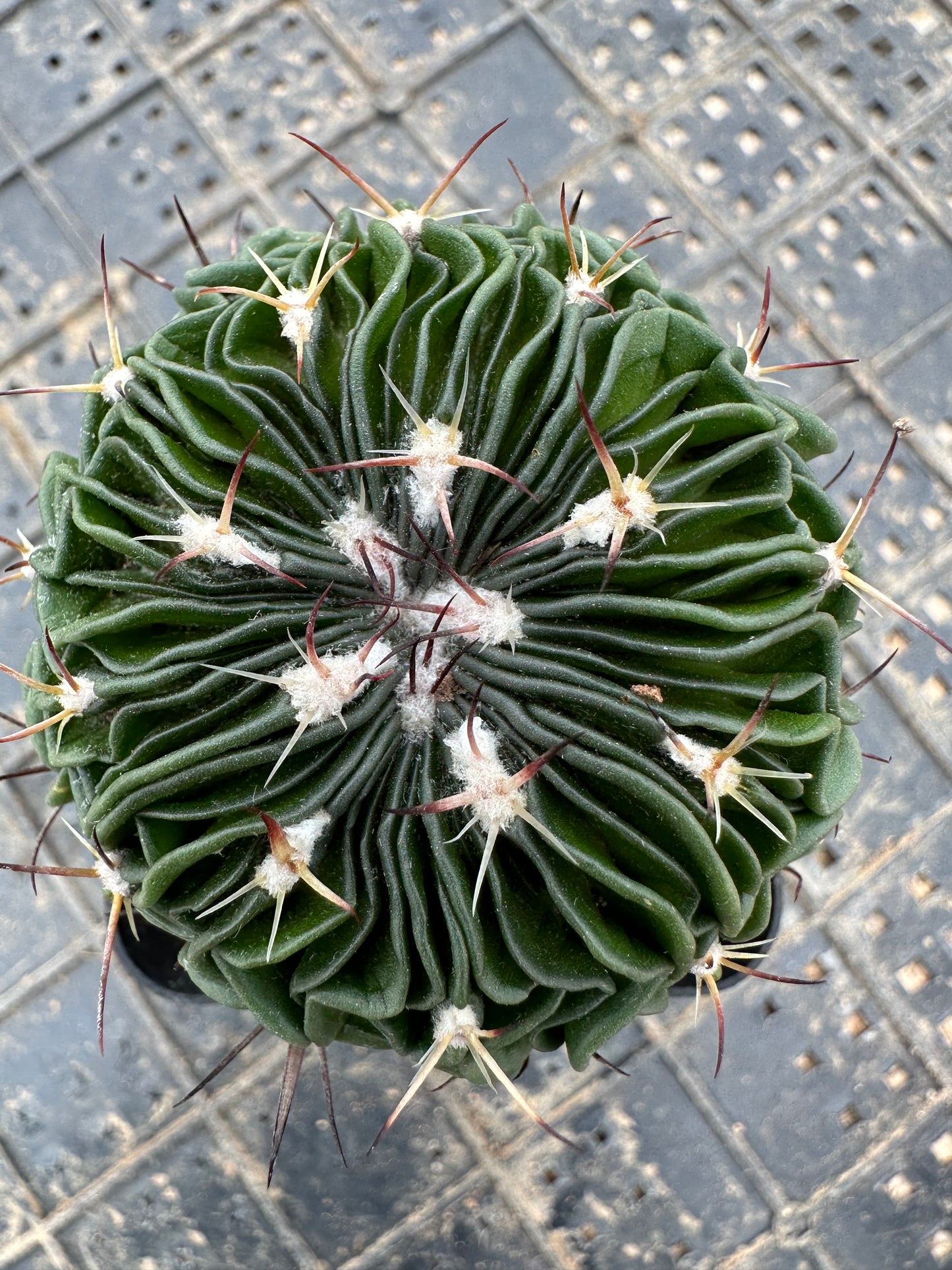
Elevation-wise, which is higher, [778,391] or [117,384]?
[117,384]

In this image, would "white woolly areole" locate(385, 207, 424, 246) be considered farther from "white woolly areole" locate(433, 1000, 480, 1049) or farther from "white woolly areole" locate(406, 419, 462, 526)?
"white woolly areole" locate(433, 1000, 480, 1049)

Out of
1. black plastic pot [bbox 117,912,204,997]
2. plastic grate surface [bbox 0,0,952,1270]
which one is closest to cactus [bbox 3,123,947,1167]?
black plastic pot [bbox 117,912,204,997]

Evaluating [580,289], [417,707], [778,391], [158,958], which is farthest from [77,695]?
[778,391]

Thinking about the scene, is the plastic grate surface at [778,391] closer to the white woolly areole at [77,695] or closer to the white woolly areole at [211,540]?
the white woolly areole at [77,695]

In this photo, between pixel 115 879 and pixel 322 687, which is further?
pixel 115 879

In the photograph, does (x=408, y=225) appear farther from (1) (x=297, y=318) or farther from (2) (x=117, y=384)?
(2) (x=117, y=384)

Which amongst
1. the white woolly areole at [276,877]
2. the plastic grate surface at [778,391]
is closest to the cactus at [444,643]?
the white woolly areole at [276,877]

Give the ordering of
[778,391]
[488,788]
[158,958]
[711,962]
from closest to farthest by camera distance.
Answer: [488,788] → [711,962] → [158,958] → [778,391]


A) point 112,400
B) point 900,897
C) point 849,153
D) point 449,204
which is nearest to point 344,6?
point 449,204
